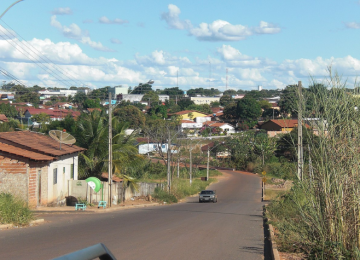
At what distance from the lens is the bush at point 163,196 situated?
36.4 m

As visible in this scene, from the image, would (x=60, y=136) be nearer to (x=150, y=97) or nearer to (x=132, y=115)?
(x=132, y=115)

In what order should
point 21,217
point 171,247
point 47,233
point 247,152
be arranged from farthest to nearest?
1. point 247,152
2. point 21,217
3. point 47,233
4. point 171,247

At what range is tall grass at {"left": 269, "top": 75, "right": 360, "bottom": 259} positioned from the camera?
8.09 metres

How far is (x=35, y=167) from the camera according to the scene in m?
22.4

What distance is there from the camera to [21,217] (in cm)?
1599

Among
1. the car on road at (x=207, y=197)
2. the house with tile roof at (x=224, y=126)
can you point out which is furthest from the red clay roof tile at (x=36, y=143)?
the house with tile roof at (x=224, y=126)

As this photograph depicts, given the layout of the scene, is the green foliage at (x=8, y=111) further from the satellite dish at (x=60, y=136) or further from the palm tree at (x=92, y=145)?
the satellite dish at (x=60, y=136)

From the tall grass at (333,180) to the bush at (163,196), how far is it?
27841 millimetres

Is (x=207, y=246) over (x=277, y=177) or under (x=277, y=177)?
over

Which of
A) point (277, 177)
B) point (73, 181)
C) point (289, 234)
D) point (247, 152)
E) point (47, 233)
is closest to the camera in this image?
point (289, 234)

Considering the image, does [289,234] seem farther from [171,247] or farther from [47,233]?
[47,233]

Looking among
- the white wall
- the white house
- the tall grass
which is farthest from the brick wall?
the white house

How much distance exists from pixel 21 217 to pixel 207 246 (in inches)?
294

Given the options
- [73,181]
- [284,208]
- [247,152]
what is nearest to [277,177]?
[247,152]
